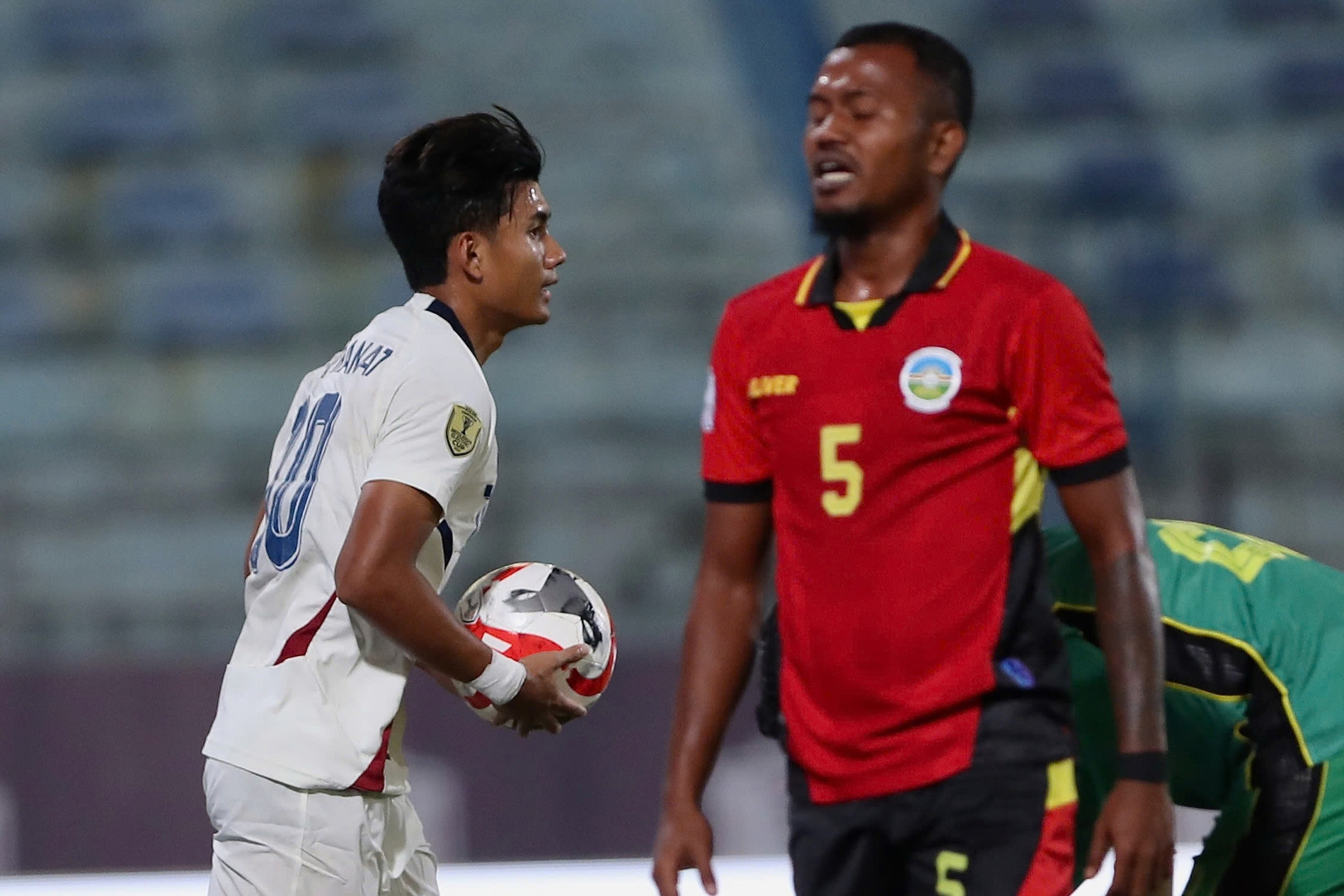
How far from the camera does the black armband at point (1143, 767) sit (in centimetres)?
173

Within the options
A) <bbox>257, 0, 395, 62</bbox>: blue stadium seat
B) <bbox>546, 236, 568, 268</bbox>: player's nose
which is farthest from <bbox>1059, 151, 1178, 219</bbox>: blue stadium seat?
<bbox>546, 236, 568, 268</bbox>: player's nose

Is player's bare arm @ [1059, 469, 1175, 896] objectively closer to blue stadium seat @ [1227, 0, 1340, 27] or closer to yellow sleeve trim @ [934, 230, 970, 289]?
yellow sleeve trim @ [934, 230, 970, 289]

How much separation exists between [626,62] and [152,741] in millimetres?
2375

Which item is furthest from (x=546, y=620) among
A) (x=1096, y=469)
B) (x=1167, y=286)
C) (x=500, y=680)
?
(x=1167, y=286)

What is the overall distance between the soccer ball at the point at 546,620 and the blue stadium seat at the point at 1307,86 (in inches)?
133

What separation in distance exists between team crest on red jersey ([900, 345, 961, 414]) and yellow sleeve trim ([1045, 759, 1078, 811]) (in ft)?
1.26

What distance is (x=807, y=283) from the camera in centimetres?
197

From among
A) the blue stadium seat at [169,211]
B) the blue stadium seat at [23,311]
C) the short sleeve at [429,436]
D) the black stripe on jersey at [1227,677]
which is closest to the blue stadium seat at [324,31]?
the blue stadium seat at [169,211]

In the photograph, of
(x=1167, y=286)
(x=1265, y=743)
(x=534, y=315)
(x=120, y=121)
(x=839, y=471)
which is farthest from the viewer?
(x=120, y=121)

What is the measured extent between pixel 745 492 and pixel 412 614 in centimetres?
47

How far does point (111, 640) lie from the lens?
505 cm

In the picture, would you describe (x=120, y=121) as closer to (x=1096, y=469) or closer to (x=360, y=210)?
(x=360, y=210)

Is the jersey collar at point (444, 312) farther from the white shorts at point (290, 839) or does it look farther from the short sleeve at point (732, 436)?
the white shorts at point (290, 839)

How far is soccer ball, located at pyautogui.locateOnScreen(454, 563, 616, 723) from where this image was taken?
254 cm
